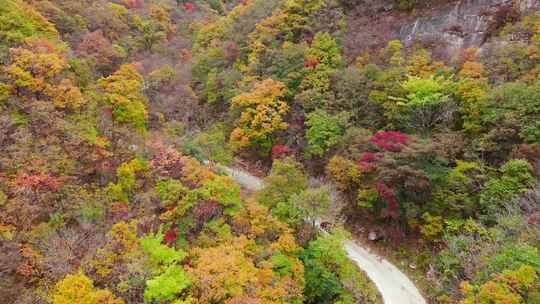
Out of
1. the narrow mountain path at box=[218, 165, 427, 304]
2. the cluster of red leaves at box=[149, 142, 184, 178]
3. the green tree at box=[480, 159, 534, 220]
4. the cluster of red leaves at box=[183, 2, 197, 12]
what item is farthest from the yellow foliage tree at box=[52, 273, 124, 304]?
the cluster of red leaves at box=[183, 2, 197, 12]

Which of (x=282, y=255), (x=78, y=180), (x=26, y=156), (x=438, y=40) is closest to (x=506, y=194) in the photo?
(x=282, y=255)

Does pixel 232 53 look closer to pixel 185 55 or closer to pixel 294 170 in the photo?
pixel 185 55

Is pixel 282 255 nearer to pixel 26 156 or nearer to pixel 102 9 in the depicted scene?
pixel 26 156

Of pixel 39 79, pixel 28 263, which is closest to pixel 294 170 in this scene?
pixel 28 263

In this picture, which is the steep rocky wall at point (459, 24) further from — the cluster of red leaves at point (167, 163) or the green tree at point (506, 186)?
the cluster of red leaves at point (167, 163)

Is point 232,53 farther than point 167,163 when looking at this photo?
Yes

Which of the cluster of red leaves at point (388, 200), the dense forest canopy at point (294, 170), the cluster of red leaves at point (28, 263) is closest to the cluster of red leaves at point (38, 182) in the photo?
the dense forest canopy at point (294, 170)
